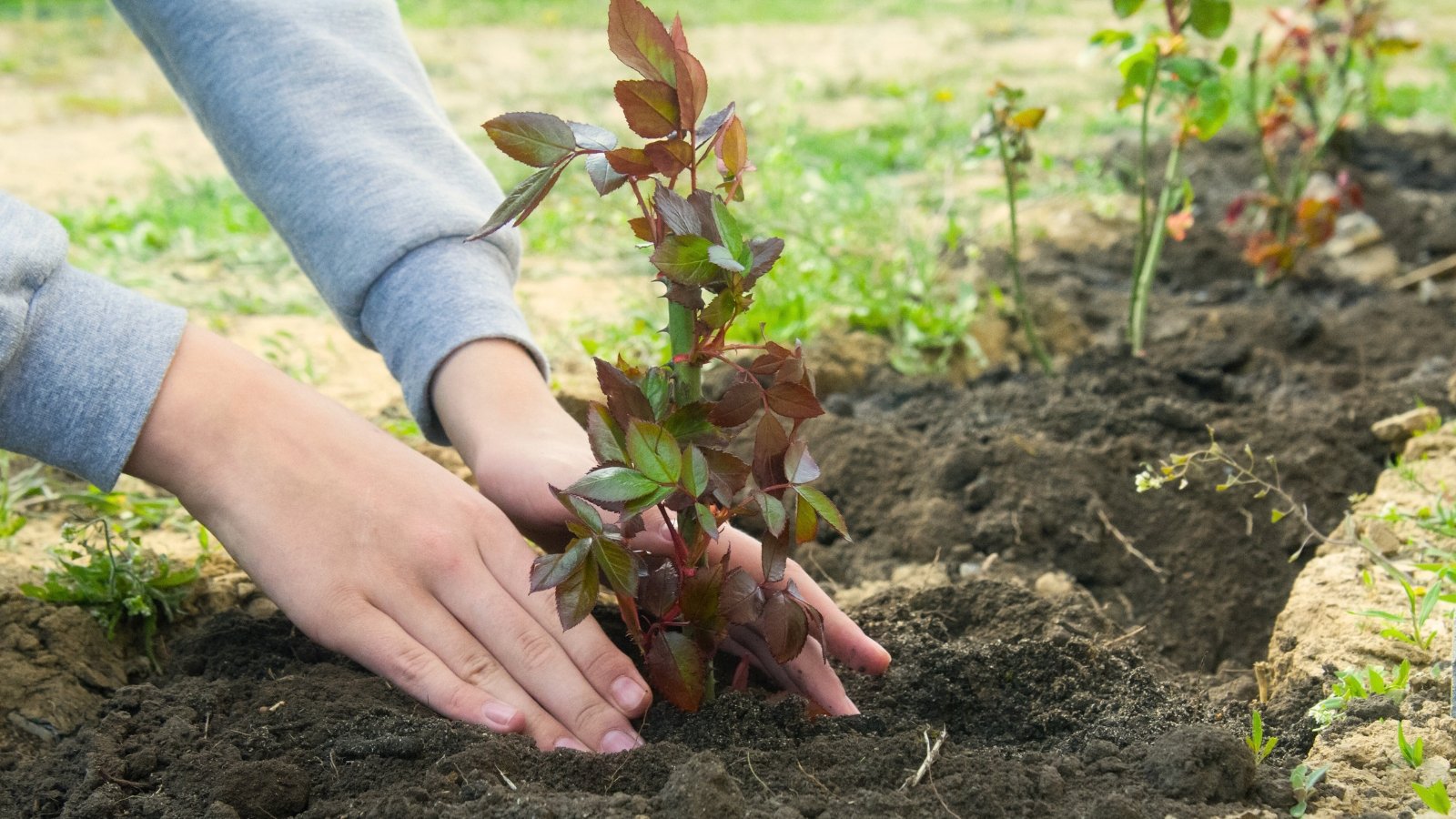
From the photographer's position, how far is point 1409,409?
9.21 ft

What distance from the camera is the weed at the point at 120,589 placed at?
6.44ft

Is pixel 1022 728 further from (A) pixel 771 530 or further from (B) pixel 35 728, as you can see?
(B) pixel 35 728

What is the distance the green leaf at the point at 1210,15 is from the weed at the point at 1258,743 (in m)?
1.74

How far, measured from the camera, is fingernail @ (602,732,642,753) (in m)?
1.56

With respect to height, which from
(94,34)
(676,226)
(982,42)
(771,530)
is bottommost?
(94,34)

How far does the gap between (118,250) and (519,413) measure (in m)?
2.73

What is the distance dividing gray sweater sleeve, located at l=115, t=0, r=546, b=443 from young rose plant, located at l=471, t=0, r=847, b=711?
62cm

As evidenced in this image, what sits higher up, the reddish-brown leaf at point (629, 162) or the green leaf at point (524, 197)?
the reddish-brown leaf at point (629, 162)

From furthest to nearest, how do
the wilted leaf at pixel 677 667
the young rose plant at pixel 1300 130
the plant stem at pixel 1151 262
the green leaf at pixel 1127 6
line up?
the young rose plant at pixel 1300 130 → the plant stem at pixel 1151 262 → the green leaf at pixel 1127 6 → the wilted leaf at pixel 677 667

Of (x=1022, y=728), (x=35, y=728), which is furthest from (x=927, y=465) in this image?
(x=35, y=728)

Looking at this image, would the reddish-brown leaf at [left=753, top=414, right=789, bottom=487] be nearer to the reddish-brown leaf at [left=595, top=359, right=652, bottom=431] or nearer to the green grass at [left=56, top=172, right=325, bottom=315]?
the reddish-brown leaf at [left=595, top=359, right=652, bottom=431]

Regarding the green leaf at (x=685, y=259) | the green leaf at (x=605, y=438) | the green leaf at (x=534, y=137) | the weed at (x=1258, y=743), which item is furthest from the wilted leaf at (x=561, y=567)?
the weed at (x=1258, y=743)

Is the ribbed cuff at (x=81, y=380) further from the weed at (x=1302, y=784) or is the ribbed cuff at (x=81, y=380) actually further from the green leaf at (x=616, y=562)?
the weed at (x=1302, y=784)

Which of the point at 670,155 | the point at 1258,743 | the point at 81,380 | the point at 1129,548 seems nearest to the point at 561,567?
the point at 670,155
